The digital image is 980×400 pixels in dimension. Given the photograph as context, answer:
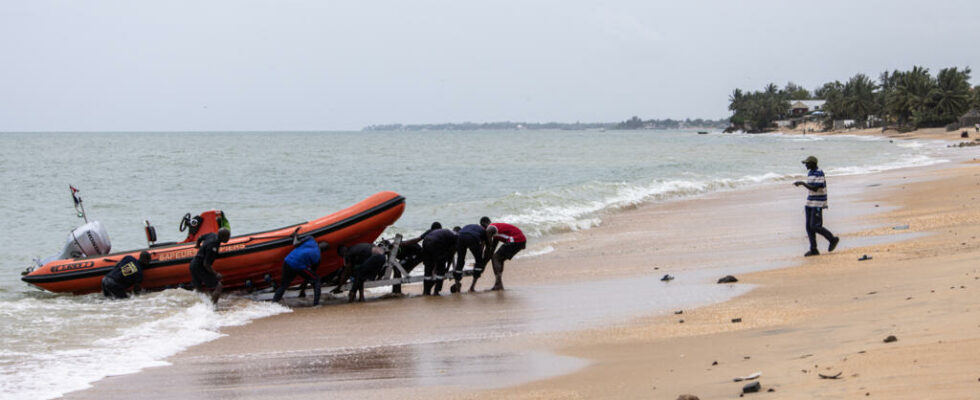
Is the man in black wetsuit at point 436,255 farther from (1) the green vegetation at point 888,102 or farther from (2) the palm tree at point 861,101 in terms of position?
(2) the palm tree at point 861,101

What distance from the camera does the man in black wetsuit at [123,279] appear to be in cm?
1213

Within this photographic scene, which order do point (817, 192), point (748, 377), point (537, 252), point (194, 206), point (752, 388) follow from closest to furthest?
point (752, 388) < point (748, 377) < point (817, 192) < point (537, 252) < point (194, 206)

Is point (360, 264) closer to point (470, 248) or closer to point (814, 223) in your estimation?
point (470, 248)

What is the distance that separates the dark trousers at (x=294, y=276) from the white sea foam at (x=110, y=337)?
0.65 ft

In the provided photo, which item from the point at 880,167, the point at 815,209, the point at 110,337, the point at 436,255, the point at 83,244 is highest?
the point at 815,209

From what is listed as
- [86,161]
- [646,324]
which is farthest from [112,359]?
[86,161]

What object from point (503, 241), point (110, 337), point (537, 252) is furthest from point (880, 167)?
point (110, 337)

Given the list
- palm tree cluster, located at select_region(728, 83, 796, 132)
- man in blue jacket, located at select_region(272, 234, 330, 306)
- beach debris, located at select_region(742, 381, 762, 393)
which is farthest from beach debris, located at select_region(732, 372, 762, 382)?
palm tree cluster, located at select_region(728, 83, 796, 132)

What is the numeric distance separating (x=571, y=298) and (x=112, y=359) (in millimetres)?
5206

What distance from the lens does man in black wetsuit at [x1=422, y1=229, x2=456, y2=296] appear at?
1244cm

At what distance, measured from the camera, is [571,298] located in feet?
36.4

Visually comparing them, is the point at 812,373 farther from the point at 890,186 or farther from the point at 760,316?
the point at 890,186

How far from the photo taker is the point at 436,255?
12453mm

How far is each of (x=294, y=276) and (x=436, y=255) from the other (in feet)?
6.28
